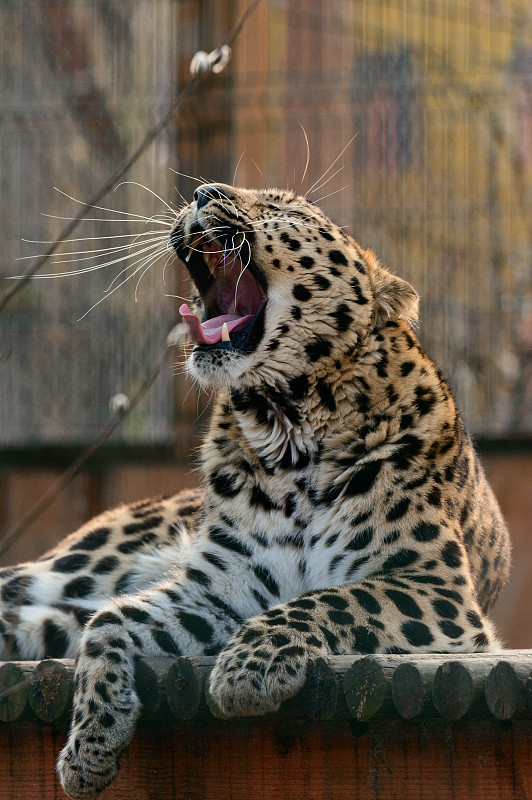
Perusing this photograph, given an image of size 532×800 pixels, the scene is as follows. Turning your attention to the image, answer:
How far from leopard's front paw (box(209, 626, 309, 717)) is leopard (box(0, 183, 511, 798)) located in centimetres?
41

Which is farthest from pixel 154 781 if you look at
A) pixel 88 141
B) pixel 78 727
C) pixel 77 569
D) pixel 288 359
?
pixel 88 141

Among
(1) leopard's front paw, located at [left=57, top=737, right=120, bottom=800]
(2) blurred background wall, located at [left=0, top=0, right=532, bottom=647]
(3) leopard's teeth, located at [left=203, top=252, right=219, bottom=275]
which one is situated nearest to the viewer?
(1) leopard's front paw, located at [left=57, top=737, right=120, bottom=800]

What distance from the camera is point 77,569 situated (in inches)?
202

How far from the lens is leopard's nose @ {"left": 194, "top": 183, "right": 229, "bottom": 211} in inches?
169

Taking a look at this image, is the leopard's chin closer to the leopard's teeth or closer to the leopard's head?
the leopard's head

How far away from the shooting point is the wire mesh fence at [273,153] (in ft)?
26.1

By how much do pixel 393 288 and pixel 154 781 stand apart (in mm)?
2067

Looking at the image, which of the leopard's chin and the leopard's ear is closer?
the leopard's chin

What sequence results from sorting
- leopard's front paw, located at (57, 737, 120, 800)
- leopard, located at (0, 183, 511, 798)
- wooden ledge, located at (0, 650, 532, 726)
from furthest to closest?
leopard, located at (0, 183, 511, 798) < leopard's front paw, located at (57, 737, 120, 800) < wooden ledge, located at (0, 650, 532, 726)

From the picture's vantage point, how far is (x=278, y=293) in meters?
4.26

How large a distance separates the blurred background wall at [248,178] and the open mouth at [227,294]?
11.0 ft

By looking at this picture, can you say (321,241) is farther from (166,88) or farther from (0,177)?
(0,177)

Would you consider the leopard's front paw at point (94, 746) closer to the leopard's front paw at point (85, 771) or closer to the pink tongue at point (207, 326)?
the leopard's front paw at point (85, 771)

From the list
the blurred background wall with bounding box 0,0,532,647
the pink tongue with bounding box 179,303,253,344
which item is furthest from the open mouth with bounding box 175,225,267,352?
the blurred background wall with bounding box 0,0,532,647
